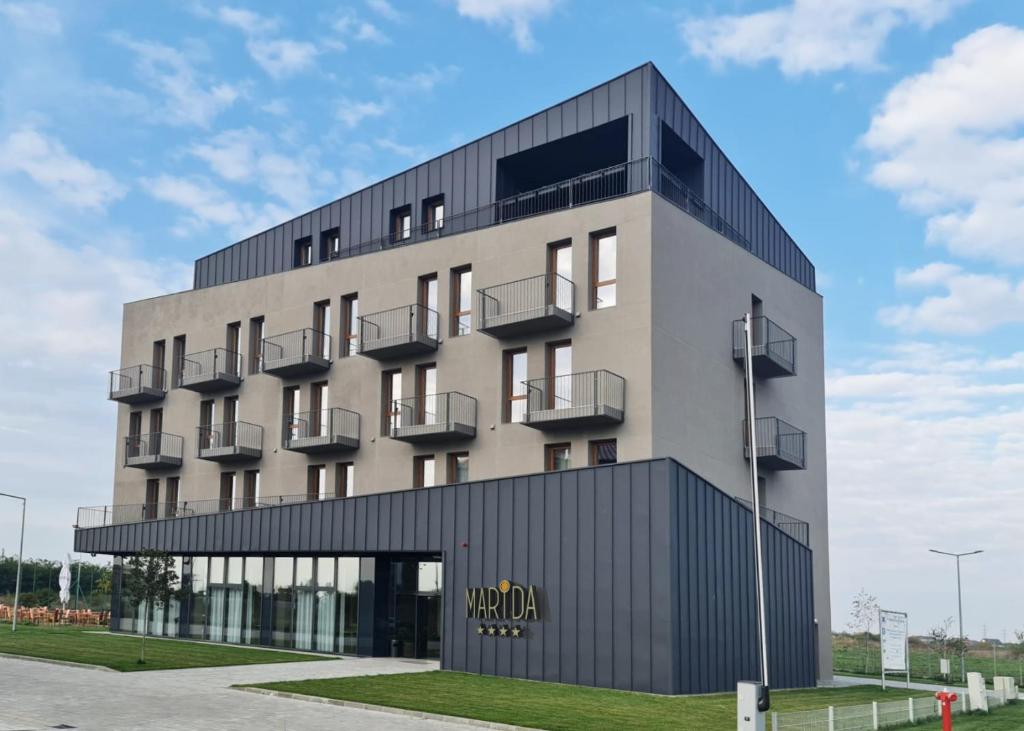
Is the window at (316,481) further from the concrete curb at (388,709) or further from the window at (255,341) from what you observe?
the concrete curb at (388,709)

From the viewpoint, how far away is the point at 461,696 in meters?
22.5

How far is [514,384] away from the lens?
35.5 metres

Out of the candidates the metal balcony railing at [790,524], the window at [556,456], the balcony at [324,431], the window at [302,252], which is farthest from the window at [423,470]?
the window at [302,252]

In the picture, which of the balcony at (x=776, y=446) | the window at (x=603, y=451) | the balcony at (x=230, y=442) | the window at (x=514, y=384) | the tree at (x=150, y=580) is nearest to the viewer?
the tree at (x=150, y=580)

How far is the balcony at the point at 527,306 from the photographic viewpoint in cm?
3334

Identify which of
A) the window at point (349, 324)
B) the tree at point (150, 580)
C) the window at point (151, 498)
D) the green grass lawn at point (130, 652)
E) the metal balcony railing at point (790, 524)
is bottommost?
the green grass lawn at point (130, 652)

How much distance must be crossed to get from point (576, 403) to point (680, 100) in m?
11.6

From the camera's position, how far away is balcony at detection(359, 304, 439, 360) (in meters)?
37.1

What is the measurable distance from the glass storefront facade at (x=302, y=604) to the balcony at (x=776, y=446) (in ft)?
38.4

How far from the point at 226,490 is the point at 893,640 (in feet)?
86.5

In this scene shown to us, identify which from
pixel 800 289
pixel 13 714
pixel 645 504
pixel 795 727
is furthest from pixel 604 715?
pixel 800 289

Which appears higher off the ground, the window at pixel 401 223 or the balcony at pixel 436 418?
the window at pixel 401 223

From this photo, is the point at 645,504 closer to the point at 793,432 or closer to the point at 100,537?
the point at 793,432

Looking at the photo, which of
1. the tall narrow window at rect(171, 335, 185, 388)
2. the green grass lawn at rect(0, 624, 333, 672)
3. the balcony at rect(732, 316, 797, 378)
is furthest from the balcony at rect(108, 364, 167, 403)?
the balcony at rect(732, 316, 797, 378)
